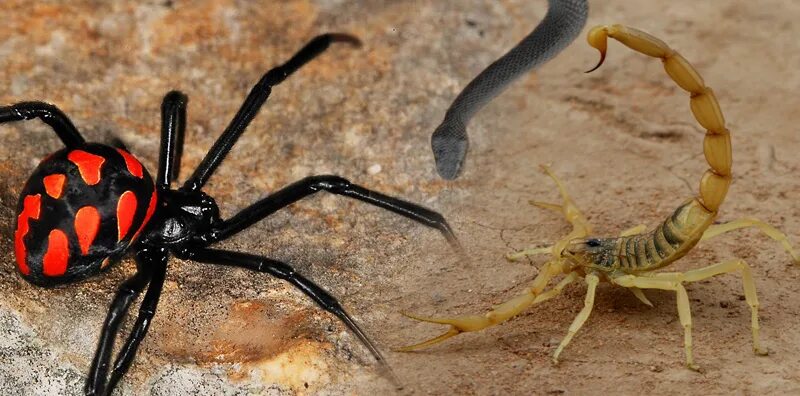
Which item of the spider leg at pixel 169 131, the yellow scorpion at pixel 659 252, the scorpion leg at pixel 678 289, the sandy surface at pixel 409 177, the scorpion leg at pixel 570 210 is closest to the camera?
the yellow scorpion at pixel 659 252

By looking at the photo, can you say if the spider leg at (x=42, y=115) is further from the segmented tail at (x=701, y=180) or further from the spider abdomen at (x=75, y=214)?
the segmented tail at (x=701, y=180)

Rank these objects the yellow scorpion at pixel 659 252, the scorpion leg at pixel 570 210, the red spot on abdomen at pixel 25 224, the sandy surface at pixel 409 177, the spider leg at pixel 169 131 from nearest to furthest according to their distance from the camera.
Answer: the yellow scorpion at pixel 659 252
the sandy surface at pixel 409 177
the red spot on abdomen at pixel 25 224
the scorpion leg at pixel 570 210
the spider leg at pixel 169 131

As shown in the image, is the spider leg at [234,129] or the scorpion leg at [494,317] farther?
the spider leg at [234,129]

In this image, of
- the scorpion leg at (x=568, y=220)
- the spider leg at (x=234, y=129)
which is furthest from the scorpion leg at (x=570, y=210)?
the spider leg at (x=234, y=129)

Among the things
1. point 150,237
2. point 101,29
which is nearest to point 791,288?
point 150,237

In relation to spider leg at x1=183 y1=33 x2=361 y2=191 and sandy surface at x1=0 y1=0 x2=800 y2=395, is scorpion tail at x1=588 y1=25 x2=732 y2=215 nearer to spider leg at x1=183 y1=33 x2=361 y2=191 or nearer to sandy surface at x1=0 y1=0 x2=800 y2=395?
sandy surface at x1=0 y1=0 x2=800 y2=395

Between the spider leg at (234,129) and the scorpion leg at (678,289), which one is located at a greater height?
the spider leg at (234,129)

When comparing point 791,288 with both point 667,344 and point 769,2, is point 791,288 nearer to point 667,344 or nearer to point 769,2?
point 667,344

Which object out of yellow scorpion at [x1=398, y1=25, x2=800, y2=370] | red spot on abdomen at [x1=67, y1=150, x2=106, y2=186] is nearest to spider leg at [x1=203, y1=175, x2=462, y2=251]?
yellow scorpion at [x1=398, y1=25, x2=800, y2=370]
